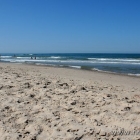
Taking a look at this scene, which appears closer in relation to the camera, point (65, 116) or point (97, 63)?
point (65, 116)

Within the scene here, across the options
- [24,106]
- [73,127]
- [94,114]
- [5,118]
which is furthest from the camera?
[24,106]

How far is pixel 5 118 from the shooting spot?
3.85 meters

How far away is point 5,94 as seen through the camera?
17.3ft

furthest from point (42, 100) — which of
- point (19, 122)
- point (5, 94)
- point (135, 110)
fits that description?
point (135, 110)

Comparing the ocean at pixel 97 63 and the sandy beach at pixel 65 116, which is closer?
the sandy beach at pixel 65 116

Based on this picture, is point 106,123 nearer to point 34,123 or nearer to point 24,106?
point 34,123

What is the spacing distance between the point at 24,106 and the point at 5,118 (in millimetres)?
673

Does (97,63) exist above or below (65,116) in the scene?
above

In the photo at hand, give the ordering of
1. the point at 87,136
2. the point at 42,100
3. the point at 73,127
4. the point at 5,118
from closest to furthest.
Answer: the point at 87,136 → the point at 73,127 → the point at 5,118 → the point at 42,100

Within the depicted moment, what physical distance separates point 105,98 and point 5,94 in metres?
2.43

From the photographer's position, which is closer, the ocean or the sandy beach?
the sandy beach

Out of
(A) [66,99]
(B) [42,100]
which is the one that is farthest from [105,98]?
(B) [42,100]

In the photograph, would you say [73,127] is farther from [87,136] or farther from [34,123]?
[34,123]

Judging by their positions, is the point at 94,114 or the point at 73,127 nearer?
the point at 73,127
